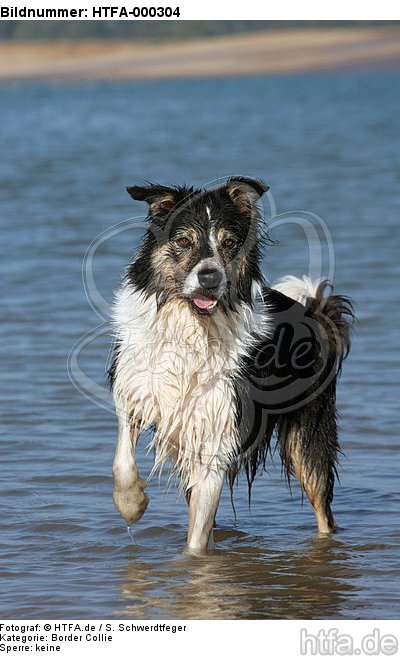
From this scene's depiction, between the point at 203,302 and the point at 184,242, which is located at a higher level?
the point at 184,242

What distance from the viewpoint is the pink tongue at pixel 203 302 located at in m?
5.32

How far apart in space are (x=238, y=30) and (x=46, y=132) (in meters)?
33.1

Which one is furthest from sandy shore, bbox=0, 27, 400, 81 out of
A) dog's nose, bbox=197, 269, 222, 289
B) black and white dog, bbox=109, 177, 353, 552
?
dog's nose, bbox=197, 269, 222, 289

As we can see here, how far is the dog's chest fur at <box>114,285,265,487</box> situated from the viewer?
555 centimetres

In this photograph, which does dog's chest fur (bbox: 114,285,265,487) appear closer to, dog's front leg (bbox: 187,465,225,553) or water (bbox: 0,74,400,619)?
dog's front leg (bbox: 187,465,225,553)

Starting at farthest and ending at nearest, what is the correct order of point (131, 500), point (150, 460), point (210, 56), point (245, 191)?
point (210, 56), point (150, 460), point (131, 500), point (245, 191)

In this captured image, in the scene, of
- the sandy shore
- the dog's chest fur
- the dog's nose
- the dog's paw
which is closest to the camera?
the dog's nose

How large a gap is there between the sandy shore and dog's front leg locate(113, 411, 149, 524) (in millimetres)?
48728

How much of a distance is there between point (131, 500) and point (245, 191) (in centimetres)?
161

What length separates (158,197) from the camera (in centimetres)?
538
